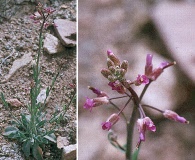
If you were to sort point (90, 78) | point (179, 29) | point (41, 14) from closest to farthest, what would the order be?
point (41, 14) → point (90, 78) → point (179, 29)

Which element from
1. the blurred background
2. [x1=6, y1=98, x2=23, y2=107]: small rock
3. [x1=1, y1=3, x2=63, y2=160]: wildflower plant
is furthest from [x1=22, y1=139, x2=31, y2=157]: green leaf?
the blurred background

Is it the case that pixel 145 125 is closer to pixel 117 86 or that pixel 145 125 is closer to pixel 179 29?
pixel 117 86

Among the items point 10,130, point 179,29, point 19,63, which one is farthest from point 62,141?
point 179,29

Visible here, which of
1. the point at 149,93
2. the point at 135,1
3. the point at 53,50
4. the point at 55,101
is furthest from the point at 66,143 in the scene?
the point at 135,1

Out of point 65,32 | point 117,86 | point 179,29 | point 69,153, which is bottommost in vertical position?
point 69,153

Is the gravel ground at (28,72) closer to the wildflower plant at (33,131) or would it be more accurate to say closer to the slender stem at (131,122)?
the wildflower plant at (33,131)

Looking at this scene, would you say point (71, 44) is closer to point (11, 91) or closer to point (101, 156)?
point (11, 91)

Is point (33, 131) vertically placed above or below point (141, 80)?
below

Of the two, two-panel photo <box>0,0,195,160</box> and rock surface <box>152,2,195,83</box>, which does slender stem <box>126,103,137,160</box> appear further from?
rock surface <box>152,2,195,83</box>
